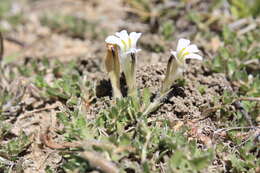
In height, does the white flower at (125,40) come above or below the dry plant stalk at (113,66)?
above

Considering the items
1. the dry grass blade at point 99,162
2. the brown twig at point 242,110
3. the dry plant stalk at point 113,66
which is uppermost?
the dry plant stalk at point 113,66

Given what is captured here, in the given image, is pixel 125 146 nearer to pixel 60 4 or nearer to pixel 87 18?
pixel 87 18

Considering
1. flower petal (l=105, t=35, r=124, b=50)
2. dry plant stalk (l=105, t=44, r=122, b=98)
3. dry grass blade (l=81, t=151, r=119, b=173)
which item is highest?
flower petal (l=105, t=35, r=124, b=50)

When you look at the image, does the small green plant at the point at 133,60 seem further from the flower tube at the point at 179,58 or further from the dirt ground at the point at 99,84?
the dirt ground at the point at 99,84

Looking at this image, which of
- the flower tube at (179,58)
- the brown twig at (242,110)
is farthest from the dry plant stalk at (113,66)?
the brown twig at (242,110)

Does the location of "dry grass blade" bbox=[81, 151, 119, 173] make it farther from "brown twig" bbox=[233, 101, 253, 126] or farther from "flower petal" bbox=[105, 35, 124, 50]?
"brown twig" bbox=[233, 101, 253, 126]

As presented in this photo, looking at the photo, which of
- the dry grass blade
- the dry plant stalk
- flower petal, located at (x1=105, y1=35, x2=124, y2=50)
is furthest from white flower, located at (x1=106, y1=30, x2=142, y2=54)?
the dry grass blade

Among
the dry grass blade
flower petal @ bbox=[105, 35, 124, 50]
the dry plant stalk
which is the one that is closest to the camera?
the dry grass blade

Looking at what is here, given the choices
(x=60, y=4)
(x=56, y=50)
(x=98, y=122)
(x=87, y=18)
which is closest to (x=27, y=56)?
(x=56, y=50)
